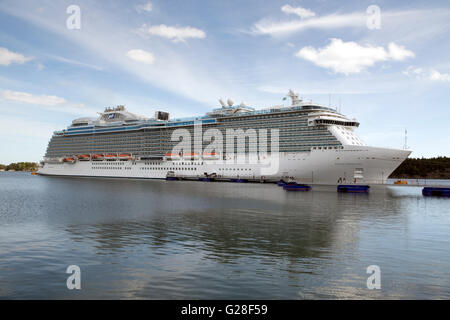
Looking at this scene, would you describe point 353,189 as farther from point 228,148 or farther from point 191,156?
point 191,156

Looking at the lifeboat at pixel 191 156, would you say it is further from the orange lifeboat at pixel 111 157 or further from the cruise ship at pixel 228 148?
the orange lifeboat at pixel 111 157

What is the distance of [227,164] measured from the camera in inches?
3649

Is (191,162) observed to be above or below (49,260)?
above

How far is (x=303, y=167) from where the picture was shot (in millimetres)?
74750

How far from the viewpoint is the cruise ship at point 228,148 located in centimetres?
7038

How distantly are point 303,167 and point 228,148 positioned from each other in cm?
2540

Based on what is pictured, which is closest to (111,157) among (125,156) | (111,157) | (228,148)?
(111,157)

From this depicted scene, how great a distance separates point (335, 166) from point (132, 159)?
67.9 metres

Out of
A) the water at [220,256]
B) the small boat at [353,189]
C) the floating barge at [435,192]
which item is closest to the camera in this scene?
the water at [220,256]

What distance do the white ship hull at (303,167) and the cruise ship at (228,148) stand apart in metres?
0.19

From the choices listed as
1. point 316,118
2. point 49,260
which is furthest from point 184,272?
point 316,118

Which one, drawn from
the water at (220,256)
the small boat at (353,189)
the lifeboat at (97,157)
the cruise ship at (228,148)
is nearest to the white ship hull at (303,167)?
the cruise ship at (228,148)

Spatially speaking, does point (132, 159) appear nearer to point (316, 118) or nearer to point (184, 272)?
point (316, 118)

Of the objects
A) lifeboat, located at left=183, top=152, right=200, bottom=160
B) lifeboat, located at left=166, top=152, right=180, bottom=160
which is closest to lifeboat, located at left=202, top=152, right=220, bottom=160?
lifeboat, located at left=183, top=152, right=200, bottom=160
